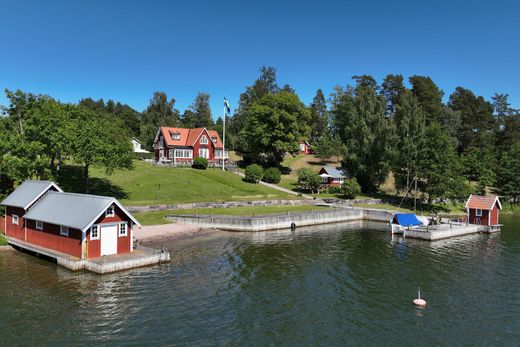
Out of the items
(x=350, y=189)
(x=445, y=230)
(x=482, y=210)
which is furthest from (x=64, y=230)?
(x=350, y=189)

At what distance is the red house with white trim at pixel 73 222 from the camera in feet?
111

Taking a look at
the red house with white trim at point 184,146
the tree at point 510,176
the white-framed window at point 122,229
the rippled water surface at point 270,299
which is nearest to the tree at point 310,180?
the red house with white trim at point 184,146

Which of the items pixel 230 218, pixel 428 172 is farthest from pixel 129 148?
pixel 428 172

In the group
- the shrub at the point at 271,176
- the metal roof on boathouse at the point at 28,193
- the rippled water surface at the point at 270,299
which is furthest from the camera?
the shrub at the point at 271,176

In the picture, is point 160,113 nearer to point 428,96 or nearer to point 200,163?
point 200,163

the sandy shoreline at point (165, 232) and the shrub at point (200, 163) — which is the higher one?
the shrub at point (200, 163)

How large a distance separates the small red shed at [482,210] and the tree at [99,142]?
51.8 meters

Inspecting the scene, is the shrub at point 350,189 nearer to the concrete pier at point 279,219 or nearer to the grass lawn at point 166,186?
the grass lawn at point 166,186

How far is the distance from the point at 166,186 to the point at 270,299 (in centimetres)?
4816

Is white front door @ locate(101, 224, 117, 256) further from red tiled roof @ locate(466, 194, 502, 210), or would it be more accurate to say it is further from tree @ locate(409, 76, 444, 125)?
tree @ locate(409, 76, 444, 125)

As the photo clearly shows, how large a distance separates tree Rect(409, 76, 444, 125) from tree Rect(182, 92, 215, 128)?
69711 mm

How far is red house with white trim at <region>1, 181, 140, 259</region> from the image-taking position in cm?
3375

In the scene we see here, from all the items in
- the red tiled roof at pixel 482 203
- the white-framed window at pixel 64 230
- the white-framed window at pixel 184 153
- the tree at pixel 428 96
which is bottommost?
the white-framed window at pixel 64 230

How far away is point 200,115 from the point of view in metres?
146
